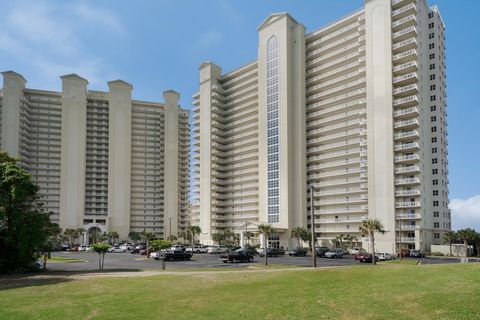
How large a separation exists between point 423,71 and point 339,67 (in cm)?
2370

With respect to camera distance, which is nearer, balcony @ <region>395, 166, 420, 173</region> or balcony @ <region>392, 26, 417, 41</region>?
balcony @ <region>395, 166, 420, 173</region>

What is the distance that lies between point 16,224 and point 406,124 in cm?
8237

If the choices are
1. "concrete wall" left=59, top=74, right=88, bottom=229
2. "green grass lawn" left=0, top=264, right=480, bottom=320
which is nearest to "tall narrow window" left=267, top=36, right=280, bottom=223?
"concrete wall" left=59, top=74, right=88, bottom=229

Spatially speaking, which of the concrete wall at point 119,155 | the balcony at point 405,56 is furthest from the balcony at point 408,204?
the concrete wall at point 119,155

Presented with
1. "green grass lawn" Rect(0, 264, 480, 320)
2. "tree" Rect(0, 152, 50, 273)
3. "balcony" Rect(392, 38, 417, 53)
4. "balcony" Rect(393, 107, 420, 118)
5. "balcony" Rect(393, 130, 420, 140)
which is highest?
"balcony" Rect(392, 38, 417, 53)

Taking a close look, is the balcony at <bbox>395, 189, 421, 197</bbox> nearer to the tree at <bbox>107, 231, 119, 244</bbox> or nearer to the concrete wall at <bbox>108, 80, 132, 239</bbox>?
the tree at <bbox>107, 231, 119, 244</bbox>

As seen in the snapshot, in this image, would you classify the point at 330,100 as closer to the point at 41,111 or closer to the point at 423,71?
the point at 423,71

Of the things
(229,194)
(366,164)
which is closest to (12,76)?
(229,194)

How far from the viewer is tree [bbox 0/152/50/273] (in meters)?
40.0

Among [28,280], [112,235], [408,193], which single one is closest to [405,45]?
[408,193]

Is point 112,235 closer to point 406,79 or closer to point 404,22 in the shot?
point 406,79

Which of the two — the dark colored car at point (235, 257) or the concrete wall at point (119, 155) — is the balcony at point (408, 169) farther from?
the concrete wall at point (119, 155)

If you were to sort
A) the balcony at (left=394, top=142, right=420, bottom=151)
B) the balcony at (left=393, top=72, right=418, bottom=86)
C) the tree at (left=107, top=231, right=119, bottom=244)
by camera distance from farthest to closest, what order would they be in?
1. the tree at (left=107, top=231, right=119, bottom=244)
2. the balcony at (left=393, top=72, right=418, bottom=86)
3. the balcony at (left=394, top=142, right=420, bottom=151)

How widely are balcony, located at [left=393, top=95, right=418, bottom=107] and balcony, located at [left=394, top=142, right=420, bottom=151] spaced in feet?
29.9
